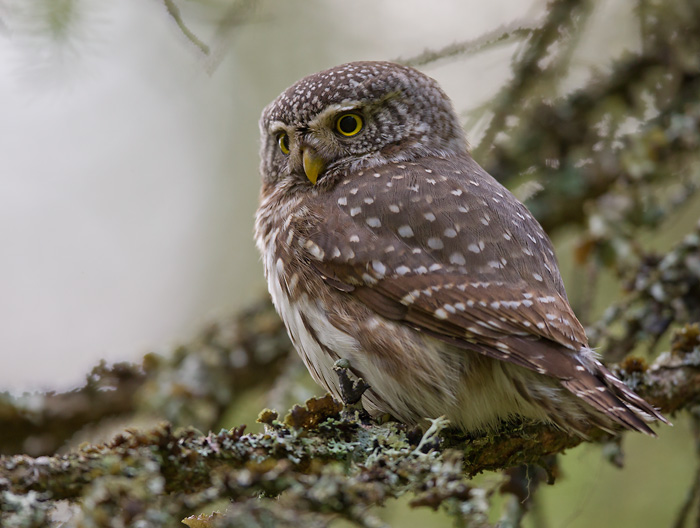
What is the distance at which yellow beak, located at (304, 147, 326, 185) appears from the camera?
10.4 ft

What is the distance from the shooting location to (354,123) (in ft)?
11.0

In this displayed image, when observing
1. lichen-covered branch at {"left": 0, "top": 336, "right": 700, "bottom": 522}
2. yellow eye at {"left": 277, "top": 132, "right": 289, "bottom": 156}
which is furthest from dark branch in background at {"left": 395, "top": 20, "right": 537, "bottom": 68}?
lichen-covered branch at {"left": 0, "top": 336, "right": 700, "bottom": 522}

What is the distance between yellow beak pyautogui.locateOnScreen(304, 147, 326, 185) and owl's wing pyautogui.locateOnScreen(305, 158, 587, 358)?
225mm

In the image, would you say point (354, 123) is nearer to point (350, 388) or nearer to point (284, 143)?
point (284, 143)

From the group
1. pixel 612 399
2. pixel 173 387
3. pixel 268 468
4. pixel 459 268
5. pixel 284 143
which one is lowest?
pixel 173 387

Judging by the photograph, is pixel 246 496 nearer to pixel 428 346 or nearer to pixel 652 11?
pixel 428 346

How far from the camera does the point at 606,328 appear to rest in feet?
10.1

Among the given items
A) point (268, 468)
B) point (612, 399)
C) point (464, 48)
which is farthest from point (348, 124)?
point (268, 468)

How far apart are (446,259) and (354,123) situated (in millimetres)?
1049

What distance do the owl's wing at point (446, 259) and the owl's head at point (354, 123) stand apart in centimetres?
31

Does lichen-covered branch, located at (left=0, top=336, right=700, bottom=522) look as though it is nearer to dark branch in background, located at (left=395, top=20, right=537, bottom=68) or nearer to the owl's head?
the owl's head

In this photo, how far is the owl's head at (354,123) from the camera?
3250 millimetres

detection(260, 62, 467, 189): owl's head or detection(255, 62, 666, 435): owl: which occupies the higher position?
detection(260, 62, 467, 189): owl's head

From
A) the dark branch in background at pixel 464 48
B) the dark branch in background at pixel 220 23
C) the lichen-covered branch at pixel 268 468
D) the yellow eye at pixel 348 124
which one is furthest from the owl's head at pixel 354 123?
the lichen-covered branch at pixel 268 468
